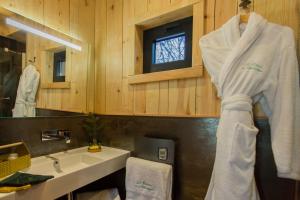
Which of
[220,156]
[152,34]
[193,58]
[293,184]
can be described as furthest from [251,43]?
[152,34]

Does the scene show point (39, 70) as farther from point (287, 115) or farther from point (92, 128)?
point (287, 115)

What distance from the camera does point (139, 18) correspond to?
1516 mm

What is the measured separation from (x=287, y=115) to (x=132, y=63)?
1.14 meters

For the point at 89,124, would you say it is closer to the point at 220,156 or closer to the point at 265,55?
the point at 220,156

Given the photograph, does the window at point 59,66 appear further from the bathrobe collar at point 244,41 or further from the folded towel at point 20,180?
the bathrobe collar at point 244,41

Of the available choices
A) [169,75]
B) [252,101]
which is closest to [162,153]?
[169,75]

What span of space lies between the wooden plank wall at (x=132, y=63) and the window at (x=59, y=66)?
35cm

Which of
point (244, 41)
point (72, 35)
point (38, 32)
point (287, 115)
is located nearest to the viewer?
point (287, 115)

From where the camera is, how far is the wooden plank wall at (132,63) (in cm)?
106

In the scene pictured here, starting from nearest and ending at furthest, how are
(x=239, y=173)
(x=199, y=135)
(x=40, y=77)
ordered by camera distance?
(x=239, y=173) → (x=199, y=135) → (x=40, y=77)

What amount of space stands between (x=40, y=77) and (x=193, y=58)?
45.6 inches

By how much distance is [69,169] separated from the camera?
4.07 feet

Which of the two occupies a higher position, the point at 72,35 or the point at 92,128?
the point at 72,35

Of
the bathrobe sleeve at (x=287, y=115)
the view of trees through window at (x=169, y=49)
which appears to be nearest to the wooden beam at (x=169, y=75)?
the view of trees through window at (x=169, y=49)
